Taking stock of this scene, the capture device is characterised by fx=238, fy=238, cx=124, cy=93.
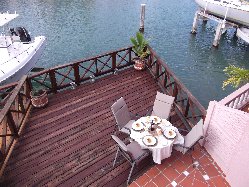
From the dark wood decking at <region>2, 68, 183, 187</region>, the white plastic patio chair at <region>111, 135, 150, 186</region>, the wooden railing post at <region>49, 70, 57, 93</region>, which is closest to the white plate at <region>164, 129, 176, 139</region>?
the white plastic patio chair at <region>111, 135, 150, 186</region>

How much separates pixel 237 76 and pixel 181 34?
20.5 meters

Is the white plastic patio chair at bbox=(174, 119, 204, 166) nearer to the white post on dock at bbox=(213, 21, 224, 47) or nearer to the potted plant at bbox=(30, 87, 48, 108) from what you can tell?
the potted plant at bbox=(30, 87, 48, 108)

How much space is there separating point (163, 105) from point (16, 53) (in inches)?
411

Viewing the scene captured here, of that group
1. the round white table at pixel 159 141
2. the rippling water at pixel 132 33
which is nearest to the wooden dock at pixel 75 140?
the round white table at pixel 159 141

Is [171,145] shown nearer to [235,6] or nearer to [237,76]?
[237,76]

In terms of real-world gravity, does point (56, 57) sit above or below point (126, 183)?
below

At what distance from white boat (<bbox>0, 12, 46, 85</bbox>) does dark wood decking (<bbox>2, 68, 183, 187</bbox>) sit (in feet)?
16.4

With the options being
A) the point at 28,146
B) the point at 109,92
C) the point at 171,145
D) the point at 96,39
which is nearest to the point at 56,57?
the point at 96,39

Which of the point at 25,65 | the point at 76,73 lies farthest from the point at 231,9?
the point at 25,65

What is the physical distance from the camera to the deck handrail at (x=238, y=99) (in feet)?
24.5

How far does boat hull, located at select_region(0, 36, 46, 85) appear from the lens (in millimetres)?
13062

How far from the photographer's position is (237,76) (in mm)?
5344

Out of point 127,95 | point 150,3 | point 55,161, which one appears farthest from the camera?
point 150,3

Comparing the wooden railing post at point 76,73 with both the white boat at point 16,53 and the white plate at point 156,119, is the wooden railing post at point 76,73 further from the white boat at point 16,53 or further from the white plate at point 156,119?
the white boat at point 16,53
